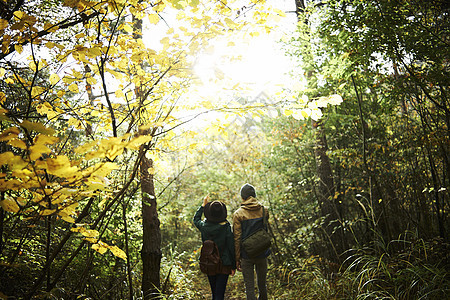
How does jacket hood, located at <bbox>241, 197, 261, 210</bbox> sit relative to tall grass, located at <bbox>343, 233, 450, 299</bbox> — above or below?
above

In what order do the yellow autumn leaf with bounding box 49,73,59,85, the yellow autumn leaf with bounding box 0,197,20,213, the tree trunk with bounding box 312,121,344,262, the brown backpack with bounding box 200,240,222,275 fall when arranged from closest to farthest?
the yellow autumn leaf with bounding box 0,197,20,213, the yellow autumn leaf with bounding box 49,73,59,85, the brown backpack with bounding box 200,240,222,275, the tree trunk with bounding box 312,121,344,262

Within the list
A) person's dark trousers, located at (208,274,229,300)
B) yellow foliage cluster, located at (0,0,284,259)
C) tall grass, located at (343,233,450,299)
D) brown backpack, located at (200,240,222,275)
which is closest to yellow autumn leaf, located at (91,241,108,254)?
yellow foliage cluster, located at (0,0,284,259)

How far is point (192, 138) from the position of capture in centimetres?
327

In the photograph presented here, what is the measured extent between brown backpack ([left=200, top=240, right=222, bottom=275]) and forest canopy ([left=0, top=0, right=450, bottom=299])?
2.61 ft

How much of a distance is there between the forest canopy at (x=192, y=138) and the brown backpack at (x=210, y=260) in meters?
0.79

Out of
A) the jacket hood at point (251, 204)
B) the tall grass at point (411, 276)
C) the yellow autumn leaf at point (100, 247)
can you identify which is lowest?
the tall grass at point (411, 276)

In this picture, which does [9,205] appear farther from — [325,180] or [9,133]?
[325,180]

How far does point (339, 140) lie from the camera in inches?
267

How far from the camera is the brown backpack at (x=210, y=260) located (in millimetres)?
3605

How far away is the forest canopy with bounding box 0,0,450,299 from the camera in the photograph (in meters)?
1.71

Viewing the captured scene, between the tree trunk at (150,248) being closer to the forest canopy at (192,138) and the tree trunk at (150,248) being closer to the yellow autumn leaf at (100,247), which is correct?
the forest canopy at (192,138)

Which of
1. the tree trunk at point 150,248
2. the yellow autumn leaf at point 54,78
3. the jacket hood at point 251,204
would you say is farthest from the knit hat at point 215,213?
the yellow autumn leaf at point 54,78

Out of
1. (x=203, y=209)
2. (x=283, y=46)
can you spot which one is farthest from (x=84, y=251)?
(x=283, y=46)

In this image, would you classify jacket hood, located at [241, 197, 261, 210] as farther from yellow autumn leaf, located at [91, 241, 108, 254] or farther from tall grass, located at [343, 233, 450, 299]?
yellow autumn leaf, located at [91, 241, 108, 254]
